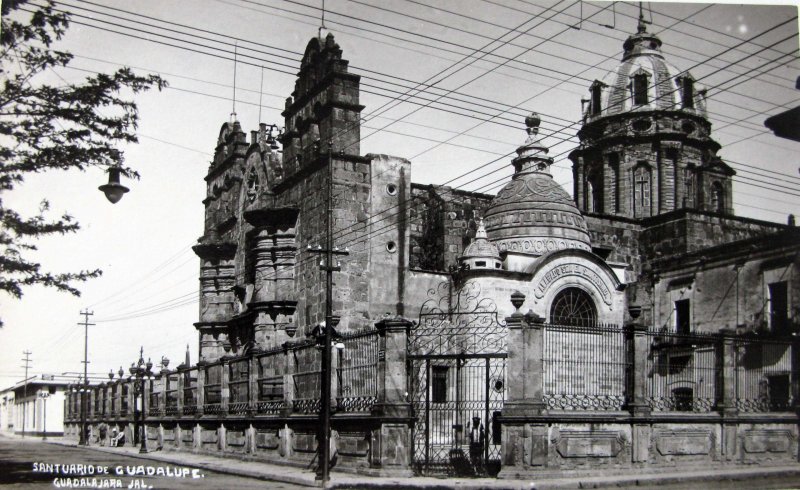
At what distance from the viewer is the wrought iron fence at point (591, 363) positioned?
16.6 m

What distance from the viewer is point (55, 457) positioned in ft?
90.0

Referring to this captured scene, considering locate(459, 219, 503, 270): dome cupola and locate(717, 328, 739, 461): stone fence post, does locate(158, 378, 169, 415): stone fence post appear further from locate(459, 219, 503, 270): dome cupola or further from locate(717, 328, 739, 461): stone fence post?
locate(717, 328, 739, 461): stone fence post

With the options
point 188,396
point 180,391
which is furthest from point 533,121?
point 180,391

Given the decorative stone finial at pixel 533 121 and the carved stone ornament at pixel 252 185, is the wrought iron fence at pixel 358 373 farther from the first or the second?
the carved stone ornament at pixel 252 185

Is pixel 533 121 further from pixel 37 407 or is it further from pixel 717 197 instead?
pixel 37 407

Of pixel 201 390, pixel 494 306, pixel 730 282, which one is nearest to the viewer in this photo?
pixel 494 306

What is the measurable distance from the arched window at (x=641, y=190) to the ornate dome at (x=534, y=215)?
13251mm

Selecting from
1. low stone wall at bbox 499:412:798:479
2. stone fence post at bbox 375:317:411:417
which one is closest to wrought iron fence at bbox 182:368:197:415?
stone fence post at bbox 375:317:411:417

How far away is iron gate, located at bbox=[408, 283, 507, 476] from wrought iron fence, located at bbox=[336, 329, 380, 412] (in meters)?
0.82

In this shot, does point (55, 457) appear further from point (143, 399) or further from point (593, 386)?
point (593, 386)

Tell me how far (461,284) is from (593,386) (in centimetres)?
922

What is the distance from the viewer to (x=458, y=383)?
17.8 meters

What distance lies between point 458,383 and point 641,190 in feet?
90.9

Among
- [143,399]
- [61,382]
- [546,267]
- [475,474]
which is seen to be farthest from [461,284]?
[61,382]
